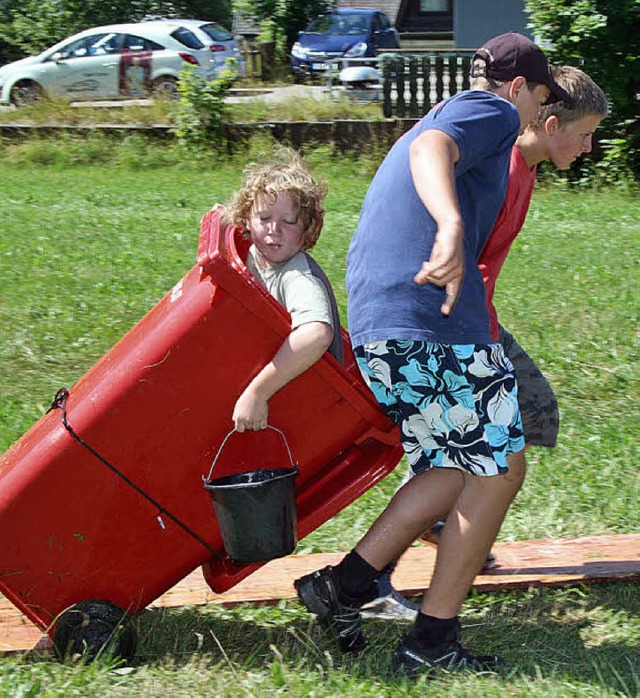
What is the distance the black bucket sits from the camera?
280 cm

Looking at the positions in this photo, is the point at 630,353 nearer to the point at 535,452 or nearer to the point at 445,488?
the point at 535,452

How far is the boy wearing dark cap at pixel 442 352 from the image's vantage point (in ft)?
9.05

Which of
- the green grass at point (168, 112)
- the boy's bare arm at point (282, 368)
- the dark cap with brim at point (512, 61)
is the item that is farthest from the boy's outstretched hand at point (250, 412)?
the green grass at point (168, 112)

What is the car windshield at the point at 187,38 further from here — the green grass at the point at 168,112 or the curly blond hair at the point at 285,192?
the curly blond hair at the point at 285,192

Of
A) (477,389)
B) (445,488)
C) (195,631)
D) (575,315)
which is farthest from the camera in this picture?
(575,315)

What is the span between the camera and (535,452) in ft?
14.8

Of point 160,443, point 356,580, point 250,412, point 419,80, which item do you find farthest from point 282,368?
point 419,80

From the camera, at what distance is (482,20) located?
25797 mm

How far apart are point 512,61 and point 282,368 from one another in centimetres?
99

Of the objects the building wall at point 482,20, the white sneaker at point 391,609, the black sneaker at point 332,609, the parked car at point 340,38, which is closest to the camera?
the black sneaker at point 332,609

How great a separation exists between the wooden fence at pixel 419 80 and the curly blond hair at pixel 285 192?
9.65m

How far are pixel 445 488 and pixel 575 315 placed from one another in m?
3.41

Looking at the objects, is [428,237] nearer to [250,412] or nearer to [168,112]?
[250,412]

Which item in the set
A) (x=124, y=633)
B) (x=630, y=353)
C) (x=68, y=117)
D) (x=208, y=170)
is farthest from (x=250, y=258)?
(x=68, y=117)
